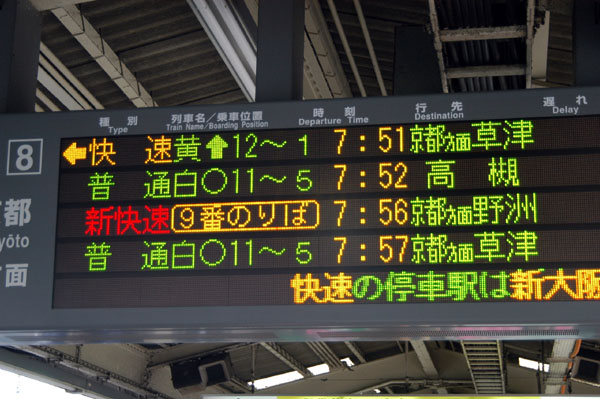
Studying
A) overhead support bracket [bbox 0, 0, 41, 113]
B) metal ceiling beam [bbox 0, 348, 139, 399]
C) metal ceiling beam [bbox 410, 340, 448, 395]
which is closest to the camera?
overhead support bracket [bbox 0, 0, 41, 113]

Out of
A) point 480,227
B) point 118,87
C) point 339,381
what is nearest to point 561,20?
point 480,227

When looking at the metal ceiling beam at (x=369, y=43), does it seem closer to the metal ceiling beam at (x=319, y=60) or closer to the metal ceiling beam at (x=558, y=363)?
the metal ceiling beam at (x=319, y=60)

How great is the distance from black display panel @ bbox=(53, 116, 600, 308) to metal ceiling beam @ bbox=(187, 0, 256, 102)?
6.78ft

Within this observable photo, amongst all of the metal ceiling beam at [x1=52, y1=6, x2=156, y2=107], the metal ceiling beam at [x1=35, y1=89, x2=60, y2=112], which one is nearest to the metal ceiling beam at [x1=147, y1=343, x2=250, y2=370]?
the metal ceiling beam at [x1=52, y1=6, x2=156, y2=107]

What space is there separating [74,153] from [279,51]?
1261 millimetres

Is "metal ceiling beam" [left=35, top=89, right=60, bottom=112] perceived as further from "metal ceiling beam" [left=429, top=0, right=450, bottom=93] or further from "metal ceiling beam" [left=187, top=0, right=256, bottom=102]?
"metal ceiling beam" [left=429, top=0, right=450, bottom=93]

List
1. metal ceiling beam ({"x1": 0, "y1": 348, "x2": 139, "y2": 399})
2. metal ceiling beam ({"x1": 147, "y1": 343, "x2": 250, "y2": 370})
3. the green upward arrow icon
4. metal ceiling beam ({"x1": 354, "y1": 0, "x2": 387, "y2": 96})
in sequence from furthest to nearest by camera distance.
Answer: metal ceiling beam ({"x1": 147, "y1": 343, "x2": 250, "y2": 370}) < metal ceiling beam ({"x1": 0, "y1": 348, "x2": 139, "y2": 399}) < metal ceiling beam ({"x1": 354, "y1": 0, "x2": 387, "y2": 96}) < the green upward arrow icon

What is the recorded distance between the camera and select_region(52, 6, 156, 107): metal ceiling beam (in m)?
8.30

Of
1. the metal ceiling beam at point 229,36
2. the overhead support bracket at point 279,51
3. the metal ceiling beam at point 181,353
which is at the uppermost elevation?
the metal ceiling beam at point 229,36

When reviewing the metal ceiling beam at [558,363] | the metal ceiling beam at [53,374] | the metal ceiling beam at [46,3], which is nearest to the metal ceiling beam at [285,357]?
the metal ceiling beam at [53,374]

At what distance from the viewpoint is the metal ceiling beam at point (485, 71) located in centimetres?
741

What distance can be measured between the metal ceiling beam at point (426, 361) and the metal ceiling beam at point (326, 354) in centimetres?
143

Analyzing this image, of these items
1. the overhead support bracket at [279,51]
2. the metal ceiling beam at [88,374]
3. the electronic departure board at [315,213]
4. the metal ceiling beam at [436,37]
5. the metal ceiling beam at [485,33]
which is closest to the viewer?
the electronic departure board at [315,213]

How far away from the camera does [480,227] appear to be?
536 centimetres
